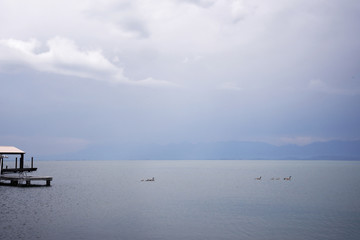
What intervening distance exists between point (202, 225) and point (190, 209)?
842 centimetres

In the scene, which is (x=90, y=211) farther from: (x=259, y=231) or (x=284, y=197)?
(x=284, y=197)

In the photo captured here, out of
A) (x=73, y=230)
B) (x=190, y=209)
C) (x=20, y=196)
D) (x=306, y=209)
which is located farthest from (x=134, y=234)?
(x=20, y=196)

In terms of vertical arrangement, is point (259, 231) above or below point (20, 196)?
below

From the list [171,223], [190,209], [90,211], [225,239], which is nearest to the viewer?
[225,239]

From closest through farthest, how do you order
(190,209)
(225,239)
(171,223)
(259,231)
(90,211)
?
(225,239) < (259,231) < (171,223) < (90,211) < (190,209)

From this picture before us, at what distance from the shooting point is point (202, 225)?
95.1 feet

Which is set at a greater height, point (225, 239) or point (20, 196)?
point (20, 196)

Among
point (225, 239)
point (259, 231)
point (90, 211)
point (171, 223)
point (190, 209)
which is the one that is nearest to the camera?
point (225, 239)

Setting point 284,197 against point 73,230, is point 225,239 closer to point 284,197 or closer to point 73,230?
point 73,230

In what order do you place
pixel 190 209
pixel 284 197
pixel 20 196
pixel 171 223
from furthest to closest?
pixel 284 197, pixel 20 196, pixel 190 209, pixel 171 223

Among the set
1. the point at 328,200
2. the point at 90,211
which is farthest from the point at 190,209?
the point at 328,200

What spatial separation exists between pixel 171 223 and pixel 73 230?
816cm

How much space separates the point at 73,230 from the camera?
1021 inches

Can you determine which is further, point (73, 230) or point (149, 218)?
point (149, 218)
